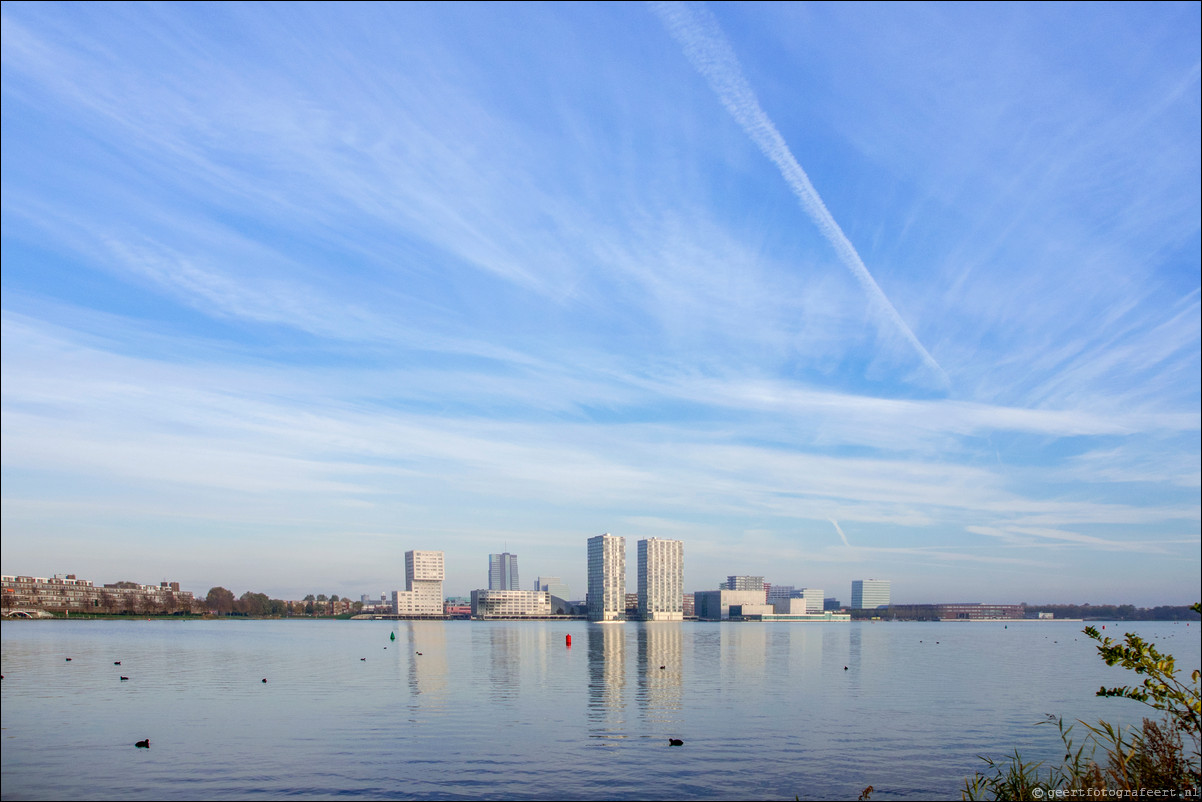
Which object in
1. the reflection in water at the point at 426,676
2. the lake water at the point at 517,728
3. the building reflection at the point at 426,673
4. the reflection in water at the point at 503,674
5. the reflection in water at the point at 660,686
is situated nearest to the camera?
the lake water at the point at 517,728

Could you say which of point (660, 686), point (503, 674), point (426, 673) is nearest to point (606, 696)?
point (660, 686)

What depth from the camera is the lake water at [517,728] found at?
108ft

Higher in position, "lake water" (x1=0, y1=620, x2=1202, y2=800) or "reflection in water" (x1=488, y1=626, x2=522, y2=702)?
"lake water" (x1=0, y1=620, x2=1202, y2=800)

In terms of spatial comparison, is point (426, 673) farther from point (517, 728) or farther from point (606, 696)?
point (517, 728)

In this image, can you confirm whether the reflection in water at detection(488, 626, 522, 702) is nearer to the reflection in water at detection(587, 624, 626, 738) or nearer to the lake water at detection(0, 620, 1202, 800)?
the lake water at detection(0, 620, 1202, 800)

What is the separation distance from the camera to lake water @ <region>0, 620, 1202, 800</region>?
108 feet

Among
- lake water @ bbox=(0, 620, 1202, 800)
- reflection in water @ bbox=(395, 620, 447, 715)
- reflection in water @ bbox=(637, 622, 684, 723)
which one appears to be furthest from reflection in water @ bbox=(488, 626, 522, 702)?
reflection in water @ bbox=(637, 622, 684, 723)

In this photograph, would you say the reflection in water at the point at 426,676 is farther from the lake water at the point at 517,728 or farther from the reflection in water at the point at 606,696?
the reflection in water at the point at 606,696

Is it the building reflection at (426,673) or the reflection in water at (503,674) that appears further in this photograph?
the building reflection at (426,673)

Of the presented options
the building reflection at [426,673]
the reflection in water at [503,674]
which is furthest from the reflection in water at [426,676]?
the reflection in water at [503,674]

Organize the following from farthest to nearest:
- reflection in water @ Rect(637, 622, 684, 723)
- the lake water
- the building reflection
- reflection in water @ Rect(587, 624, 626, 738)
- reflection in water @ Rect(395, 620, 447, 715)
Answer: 1. the building reflection
2. reflection in water @ Rect(395, 620, 447, 715)
3. reflection in water @ Rect(637, 622, 684, 723)
4. reflection in water @ Rect(587, 624, 626, 738)
5. the lake water

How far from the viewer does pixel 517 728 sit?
4519 cm

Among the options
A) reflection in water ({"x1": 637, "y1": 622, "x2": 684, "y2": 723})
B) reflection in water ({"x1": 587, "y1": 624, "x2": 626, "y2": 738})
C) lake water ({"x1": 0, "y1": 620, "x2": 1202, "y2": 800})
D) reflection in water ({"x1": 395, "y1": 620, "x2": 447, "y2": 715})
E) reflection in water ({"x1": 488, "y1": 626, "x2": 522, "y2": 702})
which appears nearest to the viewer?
lake water ({"x1": 0, "y1": 620, "x2": 1202, "y2": 800})

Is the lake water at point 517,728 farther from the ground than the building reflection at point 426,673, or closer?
farther from the ground
